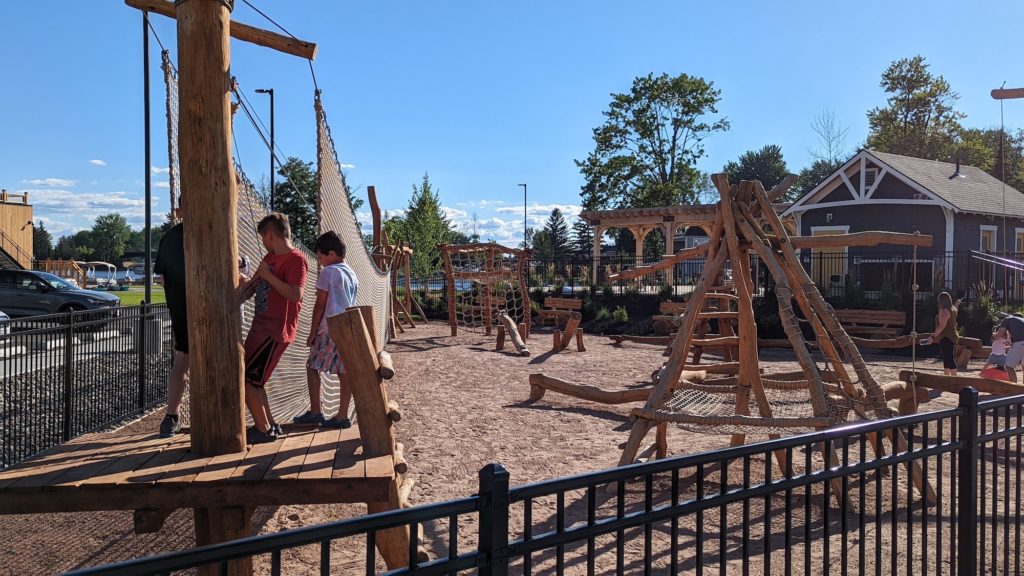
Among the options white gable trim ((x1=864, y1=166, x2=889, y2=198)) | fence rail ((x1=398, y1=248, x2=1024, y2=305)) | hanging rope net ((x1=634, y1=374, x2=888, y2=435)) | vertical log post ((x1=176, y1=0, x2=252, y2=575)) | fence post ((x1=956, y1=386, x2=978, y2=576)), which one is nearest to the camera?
fence post ((x1=956, y1=386, x2=978, y2=576))

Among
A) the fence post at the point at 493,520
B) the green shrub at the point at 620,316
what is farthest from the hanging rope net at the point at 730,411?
the green shrub at the point at 620,316

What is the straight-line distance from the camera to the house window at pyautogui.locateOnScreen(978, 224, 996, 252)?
2236cm

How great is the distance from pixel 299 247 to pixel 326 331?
78.9 inches

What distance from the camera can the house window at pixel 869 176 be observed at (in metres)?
22.6

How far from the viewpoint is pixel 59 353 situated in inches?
290

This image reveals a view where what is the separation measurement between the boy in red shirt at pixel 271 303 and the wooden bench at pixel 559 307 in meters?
14.3

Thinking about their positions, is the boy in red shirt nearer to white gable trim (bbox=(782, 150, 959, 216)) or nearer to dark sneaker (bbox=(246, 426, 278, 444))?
dark sneaker (bbox=(246, 426, 278, 444))

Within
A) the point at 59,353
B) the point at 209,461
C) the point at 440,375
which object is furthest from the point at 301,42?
the point at 440,375

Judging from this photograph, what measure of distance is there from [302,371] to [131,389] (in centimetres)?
328

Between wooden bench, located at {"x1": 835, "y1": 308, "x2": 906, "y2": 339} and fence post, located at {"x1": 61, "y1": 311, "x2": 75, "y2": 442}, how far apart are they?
1438cm

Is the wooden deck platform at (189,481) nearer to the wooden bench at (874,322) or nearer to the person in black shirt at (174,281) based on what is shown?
the person in black shirt at (174,281)

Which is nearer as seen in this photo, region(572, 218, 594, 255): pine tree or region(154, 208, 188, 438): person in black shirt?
region(154, 208, 188, 438): person in black shirt

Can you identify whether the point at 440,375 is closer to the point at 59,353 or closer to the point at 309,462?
the point at 59,353

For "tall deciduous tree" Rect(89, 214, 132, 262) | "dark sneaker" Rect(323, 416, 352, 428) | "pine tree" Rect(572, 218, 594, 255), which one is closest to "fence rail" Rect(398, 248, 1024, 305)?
"dark sneaker" Rect(323, 416, 352, 428)
